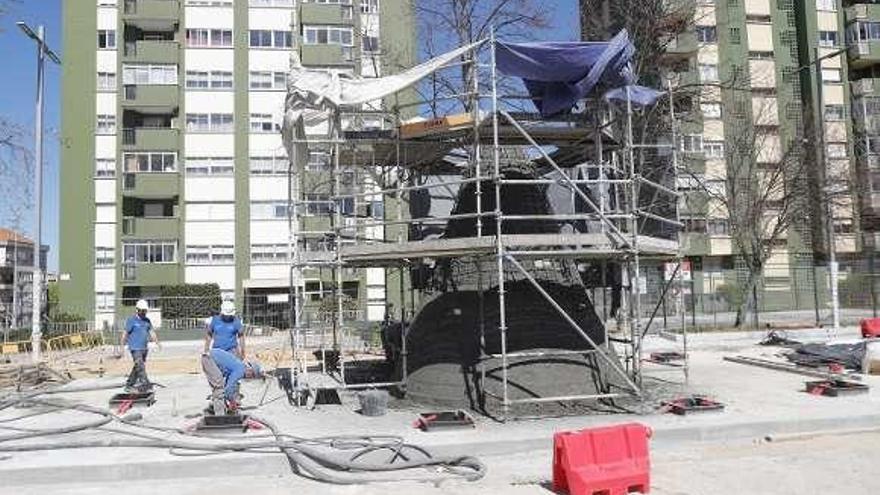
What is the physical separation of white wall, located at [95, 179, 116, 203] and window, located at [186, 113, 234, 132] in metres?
5.97

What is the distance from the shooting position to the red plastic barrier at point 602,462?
823 centimetres

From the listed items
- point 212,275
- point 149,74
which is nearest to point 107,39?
point 149,74

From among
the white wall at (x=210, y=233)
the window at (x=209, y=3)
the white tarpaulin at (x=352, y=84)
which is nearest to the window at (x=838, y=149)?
the white wall at (x=210, y=233)

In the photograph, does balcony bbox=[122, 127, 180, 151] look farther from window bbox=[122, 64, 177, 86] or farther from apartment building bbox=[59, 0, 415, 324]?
window bbox=[122, 64, 177, 86]

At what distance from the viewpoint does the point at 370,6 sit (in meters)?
57.9

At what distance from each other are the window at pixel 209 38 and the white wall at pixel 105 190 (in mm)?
10257

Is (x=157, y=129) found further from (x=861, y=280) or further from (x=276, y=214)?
(x=861, y=280)

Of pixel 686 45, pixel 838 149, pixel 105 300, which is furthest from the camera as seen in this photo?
pixel 838 149

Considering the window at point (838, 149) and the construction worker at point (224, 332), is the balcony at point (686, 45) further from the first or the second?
the construction worker at point (224, 332)

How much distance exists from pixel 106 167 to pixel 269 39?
13290 millimetres

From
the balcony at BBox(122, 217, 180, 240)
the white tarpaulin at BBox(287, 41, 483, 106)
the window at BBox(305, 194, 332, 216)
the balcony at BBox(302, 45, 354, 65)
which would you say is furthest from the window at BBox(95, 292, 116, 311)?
the white tarpaulin at BBox(287, 41, 483, 106)

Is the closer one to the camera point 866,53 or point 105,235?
point 105,235

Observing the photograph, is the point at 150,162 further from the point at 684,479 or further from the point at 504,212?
the point at 684,479

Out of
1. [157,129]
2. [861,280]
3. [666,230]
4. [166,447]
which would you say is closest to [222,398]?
[166,447]
